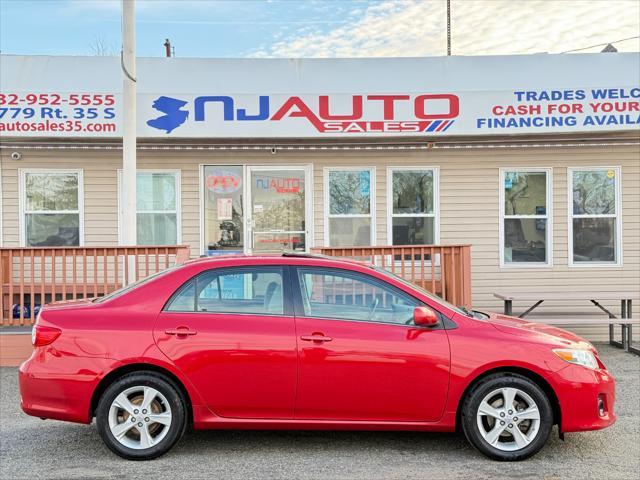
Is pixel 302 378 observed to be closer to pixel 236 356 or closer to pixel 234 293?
pixel 236 356

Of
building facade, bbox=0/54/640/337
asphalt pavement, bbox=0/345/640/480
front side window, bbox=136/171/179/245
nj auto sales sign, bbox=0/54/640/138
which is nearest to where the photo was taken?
asphalt pavement, bbox=0/345/640/480

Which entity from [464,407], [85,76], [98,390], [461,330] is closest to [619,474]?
[464,407]

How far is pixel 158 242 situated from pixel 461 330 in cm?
669

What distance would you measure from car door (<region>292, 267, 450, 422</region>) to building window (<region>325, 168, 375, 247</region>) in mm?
5598

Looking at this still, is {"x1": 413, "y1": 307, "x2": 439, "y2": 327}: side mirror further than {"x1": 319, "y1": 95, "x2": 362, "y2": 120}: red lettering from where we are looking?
No

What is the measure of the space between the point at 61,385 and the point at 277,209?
6000 mm

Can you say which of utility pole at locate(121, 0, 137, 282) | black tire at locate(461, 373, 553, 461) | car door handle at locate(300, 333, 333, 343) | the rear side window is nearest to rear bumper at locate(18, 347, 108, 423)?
the rear side window

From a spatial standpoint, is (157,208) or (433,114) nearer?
(433,114)

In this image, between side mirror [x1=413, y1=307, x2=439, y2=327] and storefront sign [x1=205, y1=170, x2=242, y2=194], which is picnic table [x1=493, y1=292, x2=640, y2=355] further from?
side mirror [x1=413, y1=307, x2=439, y2=327]

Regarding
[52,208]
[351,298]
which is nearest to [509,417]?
[351,298]

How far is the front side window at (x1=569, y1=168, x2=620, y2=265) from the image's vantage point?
10.3m

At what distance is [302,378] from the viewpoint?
4.66m

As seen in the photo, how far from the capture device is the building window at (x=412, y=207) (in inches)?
406

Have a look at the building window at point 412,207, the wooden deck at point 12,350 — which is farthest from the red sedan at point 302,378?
the building window at point 412,207
